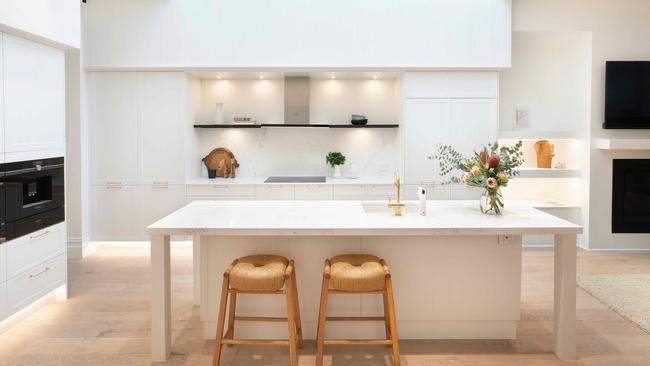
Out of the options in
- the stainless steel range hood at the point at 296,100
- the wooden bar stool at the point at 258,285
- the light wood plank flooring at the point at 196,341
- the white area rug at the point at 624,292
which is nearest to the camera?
the wooden bar stool at the point at 258,285

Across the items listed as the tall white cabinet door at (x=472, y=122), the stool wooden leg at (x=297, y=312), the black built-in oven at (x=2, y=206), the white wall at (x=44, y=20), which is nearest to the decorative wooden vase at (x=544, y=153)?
the tall white cabinet door at (x=472, y=122)

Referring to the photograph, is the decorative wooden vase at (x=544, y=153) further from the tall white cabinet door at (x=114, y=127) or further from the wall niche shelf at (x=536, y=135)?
the tall white cabinet door at (x=114, y=127)

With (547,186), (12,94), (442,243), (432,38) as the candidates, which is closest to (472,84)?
(432,38)

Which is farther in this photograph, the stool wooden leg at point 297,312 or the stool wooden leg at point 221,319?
the stool wooden leg at point 297,312

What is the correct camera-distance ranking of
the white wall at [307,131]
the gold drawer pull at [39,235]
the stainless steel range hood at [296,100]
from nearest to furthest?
1. the gold drawer pull at [39,235]
2. the stainless steel range hood at [296,100]
3. the white wall at [307,131]

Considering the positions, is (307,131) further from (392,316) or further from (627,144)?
(392,316)

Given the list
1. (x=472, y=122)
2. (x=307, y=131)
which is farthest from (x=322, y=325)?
(x=307, y=131)

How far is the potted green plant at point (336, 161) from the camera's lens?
7359mm

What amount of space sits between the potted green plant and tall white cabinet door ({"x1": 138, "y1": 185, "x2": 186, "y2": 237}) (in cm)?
171

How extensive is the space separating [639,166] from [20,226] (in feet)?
20.4

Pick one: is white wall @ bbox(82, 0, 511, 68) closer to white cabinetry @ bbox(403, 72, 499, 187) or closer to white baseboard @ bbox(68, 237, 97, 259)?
white cabinetry @ bbox(403, 72, 499, 187)

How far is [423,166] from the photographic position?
6902mm

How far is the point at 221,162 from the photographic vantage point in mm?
7426

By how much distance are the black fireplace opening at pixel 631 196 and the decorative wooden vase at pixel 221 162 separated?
4332 millimetres
